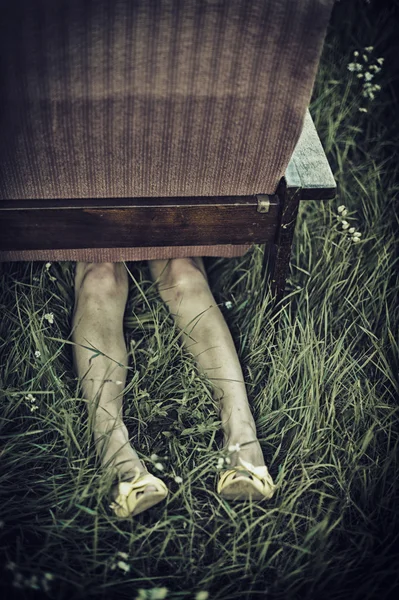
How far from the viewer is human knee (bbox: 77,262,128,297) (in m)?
1.89

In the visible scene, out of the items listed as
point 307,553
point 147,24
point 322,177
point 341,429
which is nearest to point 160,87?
point 147,24

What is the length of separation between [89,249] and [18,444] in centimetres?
55

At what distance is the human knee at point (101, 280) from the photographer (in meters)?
1.89

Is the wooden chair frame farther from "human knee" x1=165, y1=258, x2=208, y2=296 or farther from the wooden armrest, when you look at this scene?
"human knee" x1=165, y1=258, x2=208, y2=296

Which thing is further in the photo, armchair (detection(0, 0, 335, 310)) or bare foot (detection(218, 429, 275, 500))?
bare foot (detection(218, 429, 275, 500))

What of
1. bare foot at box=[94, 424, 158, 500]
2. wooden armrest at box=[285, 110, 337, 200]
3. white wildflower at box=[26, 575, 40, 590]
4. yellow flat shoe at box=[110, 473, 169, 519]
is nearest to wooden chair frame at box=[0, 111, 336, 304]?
wooden armrest at box=[285, 110, 337, 200]

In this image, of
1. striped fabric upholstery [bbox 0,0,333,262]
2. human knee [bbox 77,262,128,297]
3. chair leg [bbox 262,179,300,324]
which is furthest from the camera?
human knee [bbox 77,262,128,297]

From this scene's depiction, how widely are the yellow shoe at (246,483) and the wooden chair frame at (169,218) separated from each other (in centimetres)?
59

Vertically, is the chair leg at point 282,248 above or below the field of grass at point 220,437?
above

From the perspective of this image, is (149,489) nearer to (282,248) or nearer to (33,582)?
(33,582)

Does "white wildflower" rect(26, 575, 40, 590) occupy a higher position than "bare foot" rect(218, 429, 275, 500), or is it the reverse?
"bare foot" rect(218, 429, 275, 500)

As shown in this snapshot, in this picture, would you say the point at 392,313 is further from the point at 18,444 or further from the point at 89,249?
the point at 18,444

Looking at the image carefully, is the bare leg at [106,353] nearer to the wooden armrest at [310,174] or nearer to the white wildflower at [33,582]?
the white wildflower at [33,582]

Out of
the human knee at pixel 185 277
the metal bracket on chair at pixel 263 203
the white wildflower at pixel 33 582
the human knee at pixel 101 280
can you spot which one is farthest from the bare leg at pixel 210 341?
the white wildflower at pixel 33 582
